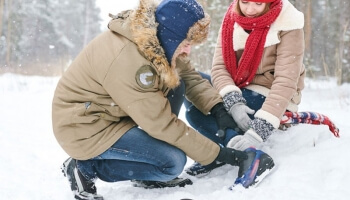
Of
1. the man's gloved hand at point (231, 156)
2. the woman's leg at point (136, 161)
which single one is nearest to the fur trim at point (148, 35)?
the woman's leg at point (136, 161)

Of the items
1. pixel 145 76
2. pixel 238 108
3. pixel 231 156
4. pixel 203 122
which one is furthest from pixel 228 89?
pixel 145 76

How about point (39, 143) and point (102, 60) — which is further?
point (39, 143)

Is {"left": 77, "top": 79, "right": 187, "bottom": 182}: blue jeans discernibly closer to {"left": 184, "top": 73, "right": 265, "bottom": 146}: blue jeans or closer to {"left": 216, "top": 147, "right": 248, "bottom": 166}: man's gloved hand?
{"left": 216, "top": 147, "right": 248, "bottom": 166}: man's gloved hand

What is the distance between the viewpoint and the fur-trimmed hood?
2.00 meters

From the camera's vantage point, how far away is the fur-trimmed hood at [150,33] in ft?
6.56

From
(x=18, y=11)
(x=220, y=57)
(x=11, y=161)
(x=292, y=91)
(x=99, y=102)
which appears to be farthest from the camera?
(x=18, y=11)

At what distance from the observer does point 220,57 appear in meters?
2.83

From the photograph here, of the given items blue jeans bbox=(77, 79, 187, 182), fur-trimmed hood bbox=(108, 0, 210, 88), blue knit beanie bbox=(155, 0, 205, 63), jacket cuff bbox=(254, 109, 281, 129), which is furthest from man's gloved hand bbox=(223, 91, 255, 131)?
blue knit beanie bbox=(155, 0, 205, 63)

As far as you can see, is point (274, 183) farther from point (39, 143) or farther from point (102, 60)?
point (39, 143)

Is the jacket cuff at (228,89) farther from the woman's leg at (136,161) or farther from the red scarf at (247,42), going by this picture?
the woman's leg at (136,161)

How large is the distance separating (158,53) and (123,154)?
0.67 metres

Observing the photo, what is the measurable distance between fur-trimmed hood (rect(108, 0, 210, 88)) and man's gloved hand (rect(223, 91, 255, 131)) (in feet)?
1.92

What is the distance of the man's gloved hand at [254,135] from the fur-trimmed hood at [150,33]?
596 millimetres

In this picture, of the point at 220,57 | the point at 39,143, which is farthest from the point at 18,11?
the point at 220,57
